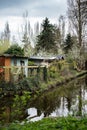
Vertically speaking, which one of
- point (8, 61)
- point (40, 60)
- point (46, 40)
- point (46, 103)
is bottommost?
point (46, 103)

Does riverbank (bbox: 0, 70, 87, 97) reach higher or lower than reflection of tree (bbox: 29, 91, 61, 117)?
higher

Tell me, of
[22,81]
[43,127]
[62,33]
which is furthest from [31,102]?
[62,33]

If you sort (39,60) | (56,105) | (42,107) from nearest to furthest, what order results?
(42,107)
(56,105)
(39,60)

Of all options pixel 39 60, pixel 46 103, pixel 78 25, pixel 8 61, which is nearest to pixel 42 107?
pixel 46 103

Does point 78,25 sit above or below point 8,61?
above

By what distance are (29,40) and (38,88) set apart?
3576cm

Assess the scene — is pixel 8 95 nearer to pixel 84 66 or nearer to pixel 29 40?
pixel 84 66

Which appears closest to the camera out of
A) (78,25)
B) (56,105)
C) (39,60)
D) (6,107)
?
(6,107)

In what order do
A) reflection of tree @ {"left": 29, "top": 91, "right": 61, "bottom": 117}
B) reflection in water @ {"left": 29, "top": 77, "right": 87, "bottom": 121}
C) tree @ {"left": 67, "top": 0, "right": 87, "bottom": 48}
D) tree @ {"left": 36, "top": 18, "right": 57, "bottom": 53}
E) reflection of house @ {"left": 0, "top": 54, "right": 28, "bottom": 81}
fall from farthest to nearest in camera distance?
tree @ {"left": 36, "top": 18, "right": 57, "bottom": 53}
tree @ {"left": 67, "top": 0, "right": 87, "bottom": 48}
reflection of house @ {"left": 0, "top": 54, "right": 28, "bottom": 81}
reflection of tree @ {"left": 29, "top": 91, "right": 61, "bottom": 117}
reflection in water @ {"left": 29, "top": 77, "right": 87, "bottom": 121}

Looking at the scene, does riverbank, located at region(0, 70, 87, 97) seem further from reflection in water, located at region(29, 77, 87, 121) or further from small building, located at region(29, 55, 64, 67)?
small building, located at region(29, 55, 64, 67)

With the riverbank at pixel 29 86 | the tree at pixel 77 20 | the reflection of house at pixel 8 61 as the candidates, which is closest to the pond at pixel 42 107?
the riverbank at pixel 29 86

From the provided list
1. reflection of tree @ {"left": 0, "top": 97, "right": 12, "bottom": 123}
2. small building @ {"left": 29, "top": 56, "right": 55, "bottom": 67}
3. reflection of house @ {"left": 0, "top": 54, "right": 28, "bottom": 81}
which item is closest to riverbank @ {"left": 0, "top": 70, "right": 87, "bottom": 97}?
reflection of tree @ {"left": 0, "top": 97, "right": 12, "bottom": 123}

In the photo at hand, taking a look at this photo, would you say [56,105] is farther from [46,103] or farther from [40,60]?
[40,60]

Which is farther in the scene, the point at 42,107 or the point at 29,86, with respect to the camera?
the point at 29,86
